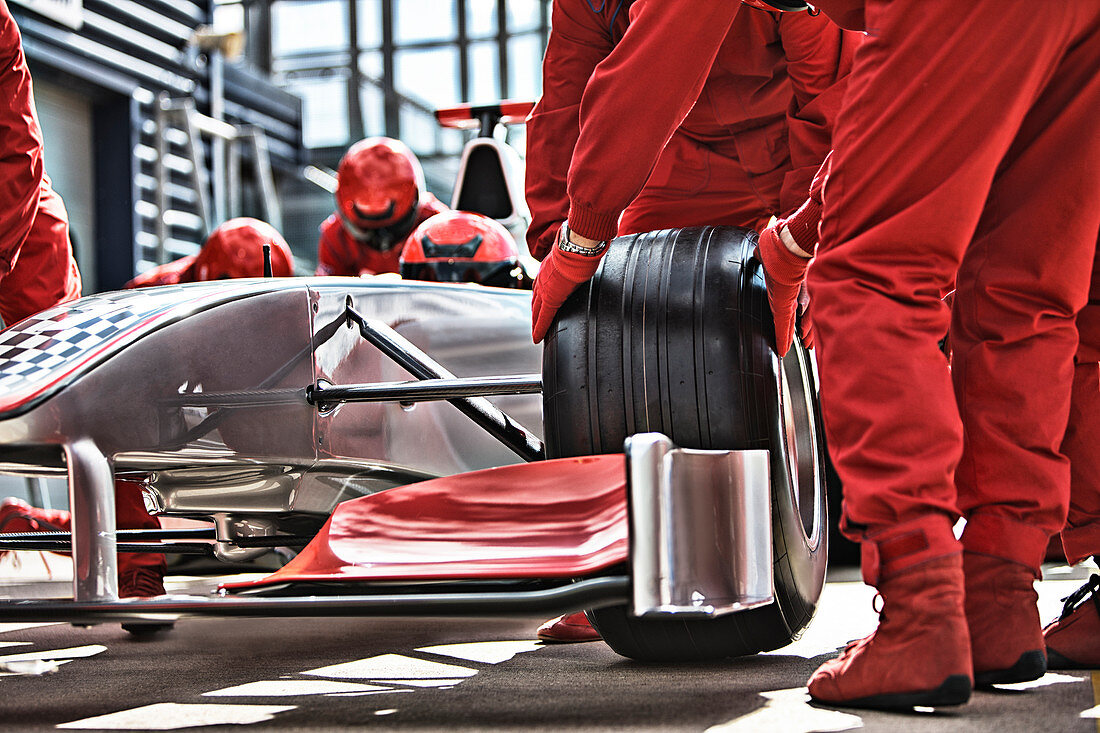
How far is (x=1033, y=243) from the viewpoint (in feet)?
5.72

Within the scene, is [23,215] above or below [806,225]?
above

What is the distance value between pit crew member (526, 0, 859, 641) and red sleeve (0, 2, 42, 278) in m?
1.26

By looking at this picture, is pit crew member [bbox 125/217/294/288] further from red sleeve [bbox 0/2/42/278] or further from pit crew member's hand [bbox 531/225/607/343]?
pit crew member's hand [bbox 531/225/607/343]

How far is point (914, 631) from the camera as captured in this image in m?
1.52

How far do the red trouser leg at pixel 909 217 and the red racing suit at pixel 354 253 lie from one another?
3.33m

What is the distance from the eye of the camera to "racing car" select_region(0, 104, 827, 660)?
1.60 meters

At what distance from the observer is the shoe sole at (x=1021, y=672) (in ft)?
5.50

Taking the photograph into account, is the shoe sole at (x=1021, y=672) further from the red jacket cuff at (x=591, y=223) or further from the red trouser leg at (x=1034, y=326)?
the red jacket cuff at (x=591, y=223)

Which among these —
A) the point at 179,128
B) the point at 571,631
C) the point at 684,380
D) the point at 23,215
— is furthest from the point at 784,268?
the point at 179,128

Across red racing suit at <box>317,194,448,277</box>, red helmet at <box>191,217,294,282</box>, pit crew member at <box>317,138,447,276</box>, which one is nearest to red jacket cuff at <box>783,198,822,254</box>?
red helmet at <box>191,217,294,282</box>

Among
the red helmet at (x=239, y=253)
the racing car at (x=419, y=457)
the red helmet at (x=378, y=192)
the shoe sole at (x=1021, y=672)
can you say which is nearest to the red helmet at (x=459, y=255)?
the red helmet at (x=239, y=253)

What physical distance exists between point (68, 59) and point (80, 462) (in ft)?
26.1

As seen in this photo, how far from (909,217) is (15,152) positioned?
219 cm

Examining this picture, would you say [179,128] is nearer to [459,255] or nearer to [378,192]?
[378,192]
